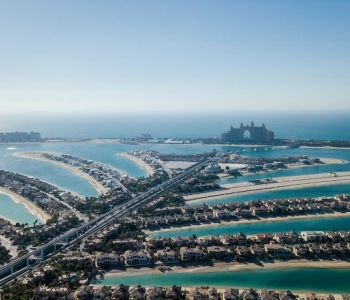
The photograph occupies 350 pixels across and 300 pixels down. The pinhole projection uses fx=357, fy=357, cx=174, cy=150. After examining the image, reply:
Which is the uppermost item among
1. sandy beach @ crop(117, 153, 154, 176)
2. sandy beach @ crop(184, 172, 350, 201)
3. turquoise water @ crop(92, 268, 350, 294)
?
sandy beach @ crop(117, 153, 154, 176)

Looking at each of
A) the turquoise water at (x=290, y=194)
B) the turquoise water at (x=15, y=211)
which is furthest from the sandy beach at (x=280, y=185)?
the turquoise water at (x=15, y=211)

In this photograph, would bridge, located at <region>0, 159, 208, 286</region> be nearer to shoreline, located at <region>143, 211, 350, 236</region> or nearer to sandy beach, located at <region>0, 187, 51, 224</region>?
shoreline, located at <region>143, 211, 350, 236</region>

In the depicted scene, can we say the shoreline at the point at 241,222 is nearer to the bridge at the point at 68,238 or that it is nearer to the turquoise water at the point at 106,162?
the bridge at the point at 68,238

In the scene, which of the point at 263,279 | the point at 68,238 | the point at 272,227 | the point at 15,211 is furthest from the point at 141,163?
the point at 263,279

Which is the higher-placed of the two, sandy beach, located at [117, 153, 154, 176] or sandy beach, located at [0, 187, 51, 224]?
sandy beach, located at [117, 153, 154, 176]

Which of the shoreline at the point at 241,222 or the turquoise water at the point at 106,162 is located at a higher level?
the turquoise water at the point at 106,162

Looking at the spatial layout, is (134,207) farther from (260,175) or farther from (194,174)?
(260,175)

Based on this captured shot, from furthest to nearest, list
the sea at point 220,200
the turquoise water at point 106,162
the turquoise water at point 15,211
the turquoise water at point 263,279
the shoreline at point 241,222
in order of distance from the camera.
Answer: the turquoise water at point 106,162, the turquoise water at point 15,211, the shoreline at point 241,222, the sea at point 220,200, the turquoise water at point 263,279

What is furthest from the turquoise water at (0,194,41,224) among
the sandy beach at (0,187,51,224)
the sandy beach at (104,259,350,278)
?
the sandy beach at (104,259,350,278)
